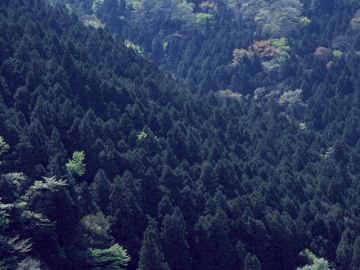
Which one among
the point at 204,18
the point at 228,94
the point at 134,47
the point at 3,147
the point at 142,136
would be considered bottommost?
the point at 228,94

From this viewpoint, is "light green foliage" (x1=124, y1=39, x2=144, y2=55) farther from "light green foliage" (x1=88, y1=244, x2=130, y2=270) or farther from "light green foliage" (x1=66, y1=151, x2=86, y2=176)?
"light green foliage" (x1=88, y1=244, x2=130, y2=270)

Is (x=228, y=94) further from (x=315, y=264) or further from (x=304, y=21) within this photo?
(x=315, y=264)

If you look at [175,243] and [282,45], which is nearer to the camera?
[175,243]

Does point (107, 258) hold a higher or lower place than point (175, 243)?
higher

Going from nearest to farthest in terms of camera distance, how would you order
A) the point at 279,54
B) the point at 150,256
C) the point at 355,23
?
1. the point at 150,256
2. the point at 279,54
3. the point at 355,23

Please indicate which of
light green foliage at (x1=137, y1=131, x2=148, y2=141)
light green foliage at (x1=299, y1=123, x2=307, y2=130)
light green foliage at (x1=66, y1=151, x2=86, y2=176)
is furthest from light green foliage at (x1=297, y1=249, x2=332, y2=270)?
light green foliage at (x1=299, y1=123, x2=307, y2=130)

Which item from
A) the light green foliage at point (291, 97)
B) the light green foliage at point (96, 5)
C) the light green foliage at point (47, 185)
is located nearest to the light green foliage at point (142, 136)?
the light green foliage at point (47, 185)

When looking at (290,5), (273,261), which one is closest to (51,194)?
(273,261)

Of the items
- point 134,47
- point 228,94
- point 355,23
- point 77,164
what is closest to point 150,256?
point 77,164
